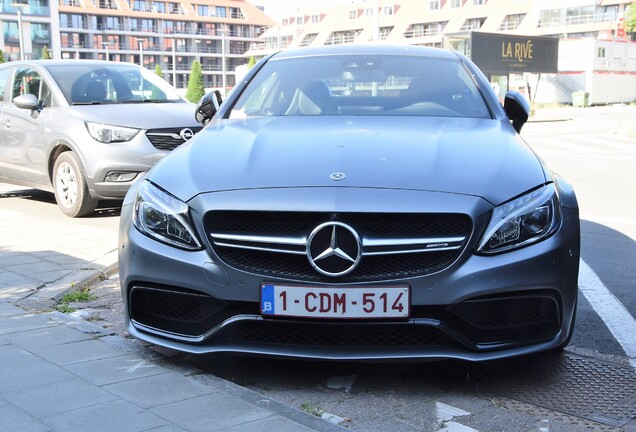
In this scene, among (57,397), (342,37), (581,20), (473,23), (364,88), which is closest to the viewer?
(57,397)

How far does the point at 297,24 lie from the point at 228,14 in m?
13.7

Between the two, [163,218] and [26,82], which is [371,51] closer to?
[163,218]

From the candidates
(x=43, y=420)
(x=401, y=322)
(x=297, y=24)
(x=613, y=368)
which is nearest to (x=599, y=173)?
(x=613, y=368)

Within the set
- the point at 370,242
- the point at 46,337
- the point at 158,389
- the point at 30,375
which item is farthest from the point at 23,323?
the point at 370,242

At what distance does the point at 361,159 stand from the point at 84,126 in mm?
5379

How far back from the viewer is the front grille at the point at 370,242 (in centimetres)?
317

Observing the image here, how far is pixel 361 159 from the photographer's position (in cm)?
351

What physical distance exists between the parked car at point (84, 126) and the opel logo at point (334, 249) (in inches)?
207

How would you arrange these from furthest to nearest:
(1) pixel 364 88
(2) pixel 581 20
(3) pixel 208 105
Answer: (2) pixel 581 20 → (3) pixel 208 105 → (1) pixel 364 88

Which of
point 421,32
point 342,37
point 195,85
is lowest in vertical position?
point 195,85

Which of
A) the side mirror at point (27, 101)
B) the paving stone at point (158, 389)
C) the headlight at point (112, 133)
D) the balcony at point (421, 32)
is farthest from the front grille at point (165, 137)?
the balcony at point (421, 32)

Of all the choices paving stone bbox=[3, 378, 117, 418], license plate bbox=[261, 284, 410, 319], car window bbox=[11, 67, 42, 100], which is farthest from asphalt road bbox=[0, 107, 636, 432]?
car window bbox=[11, 67, 42, 100]

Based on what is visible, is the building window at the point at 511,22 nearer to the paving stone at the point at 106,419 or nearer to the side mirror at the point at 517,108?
the side mirror at the point at 517,108

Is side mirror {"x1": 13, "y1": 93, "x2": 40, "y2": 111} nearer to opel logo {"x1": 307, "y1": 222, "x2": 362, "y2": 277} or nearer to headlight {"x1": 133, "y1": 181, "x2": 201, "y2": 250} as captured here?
headlight {"x1": 133, "y1": 181, "x2": 201, "y2": 250}
